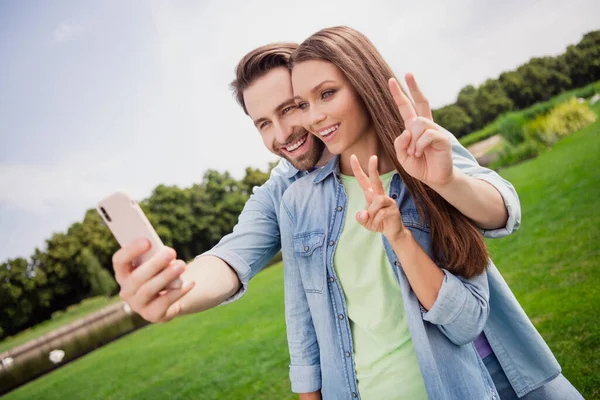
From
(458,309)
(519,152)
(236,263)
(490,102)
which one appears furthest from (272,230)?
(490,102)

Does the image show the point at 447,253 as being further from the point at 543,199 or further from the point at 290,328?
the point at 543,199

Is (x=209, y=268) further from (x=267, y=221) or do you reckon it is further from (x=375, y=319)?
(x=375, y=319)

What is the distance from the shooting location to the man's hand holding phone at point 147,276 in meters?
1.14

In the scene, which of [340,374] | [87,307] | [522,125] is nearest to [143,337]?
[340,374]

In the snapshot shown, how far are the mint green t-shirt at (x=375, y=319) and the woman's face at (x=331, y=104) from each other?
0.27 m

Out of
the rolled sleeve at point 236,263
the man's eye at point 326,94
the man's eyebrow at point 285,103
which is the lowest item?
the rolled sleeve at point 236,263

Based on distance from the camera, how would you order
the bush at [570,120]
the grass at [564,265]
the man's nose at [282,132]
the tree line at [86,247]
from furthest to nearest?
1. the tree line at [86,247]
2. the bush at [570,120]
3. the grass at [564,265]
4. the man's nose at [282,132]

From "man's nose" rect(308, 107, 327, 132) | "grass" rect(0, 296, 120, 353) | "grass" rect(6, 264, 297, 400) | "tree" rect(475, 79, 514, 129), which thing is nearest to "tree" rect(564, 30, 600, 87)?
"tree" rect(475, 79, 514, 129)

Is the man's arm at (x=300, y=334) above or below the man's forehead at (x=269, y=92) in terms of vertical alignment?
below

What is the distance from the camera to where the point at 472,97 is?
57438 mm

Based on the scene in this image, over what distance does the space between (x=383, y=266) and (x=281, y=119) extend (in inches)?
51.5

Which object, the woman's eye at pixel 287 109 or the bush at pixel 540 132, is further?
the bush at pixel 540 132

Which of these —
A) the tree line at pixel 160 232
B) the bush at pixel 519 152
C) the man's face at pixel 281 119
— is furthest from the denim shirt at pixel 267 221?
the tree line at pixel 160 232

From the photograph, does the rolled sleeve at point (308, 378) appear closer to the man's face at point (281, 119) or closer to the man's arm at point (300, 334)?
the man's arm at point (300, 334)
